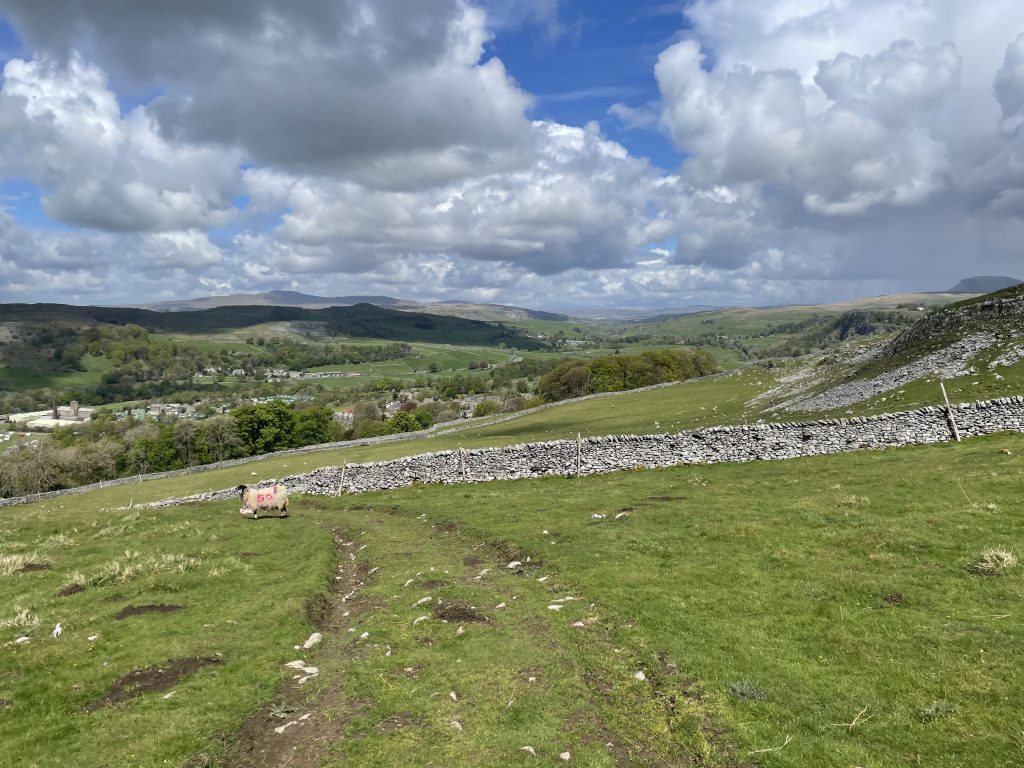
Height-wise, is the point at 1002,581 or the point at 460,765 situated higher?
the point at 1002,581

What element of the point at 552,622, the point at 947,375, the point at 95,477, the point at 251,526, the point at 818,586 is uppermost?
the point at 947,375

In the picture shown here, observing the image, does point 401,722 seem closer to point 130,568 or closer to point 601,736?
point 601,736

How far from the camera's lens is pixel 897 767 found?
8.58 meters

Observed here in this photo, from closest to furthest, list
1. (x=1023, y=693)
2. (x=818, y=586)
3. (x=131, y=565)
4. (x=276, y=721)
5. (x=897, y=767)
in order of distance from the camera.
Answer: (x=897, y=767) < (x=1023, y=693) < (x=276, y=721) < (x=818, y=586) < (x=131, y=565)

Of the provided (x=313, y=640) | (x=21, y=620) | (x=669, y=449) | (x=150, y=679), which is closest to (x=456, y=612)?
(x=313, y=640)

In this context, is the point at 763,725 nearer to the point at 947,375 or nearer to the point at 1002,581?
the point at 1002,581

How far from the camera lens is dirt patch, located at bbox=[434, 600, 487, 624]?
16.3m

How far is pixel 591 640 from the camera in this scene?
46.3 feet

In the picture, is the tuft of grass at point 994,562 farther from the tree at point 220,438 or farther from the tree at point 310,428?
the tree at point 220,438

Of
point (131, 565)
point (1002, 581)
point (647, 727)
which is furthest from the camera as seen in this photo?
point (131, 565)

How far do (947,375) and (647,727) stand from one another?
40.7m

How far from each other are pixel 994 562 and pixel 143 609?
2623 cm

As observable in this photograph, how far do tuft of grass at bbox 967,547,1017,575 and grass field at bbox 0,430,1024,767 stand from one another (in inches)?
11.7

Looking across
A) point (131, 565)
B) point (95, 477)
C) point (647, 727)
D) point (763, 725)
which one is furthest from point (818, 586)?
point (95, 477)
